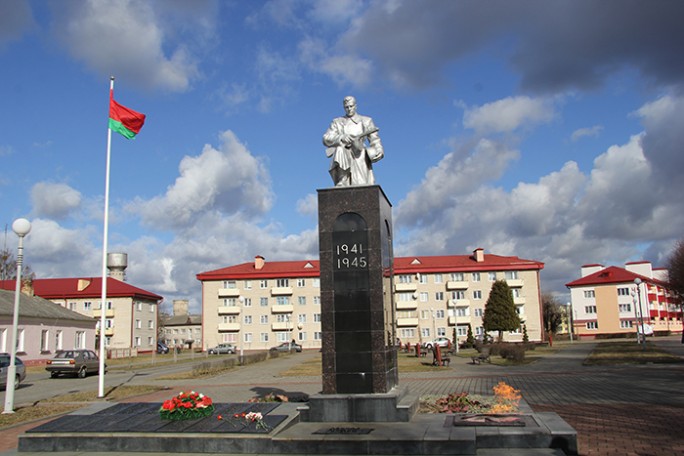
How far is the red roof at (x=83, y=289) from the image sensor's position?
64.6 metres

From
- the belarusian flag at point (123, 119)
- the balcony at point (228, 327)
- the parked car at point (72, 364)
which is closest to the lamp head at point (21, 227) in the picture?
the belarusian flag at point (123, 119)

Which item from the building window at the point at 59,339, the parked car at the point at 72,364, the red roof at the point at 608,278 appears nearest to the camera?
the parked car at the point at 72,364

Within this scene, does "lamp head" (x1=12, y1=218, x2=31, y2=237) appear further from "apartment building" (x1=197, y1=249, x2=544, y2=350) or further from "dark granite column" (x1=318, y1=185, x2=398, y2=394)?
"apartment building" (x1=197, y1=249, x2=544, y2=350)

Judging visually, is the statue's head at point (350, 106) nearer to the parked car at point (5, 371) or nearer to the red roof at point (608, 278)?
the parked car at point (5, 371)

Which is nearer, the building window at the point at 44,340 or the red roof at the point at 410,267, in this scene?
the building window at the point at 44,340

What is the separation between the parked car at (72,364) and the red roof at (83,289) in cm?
3606

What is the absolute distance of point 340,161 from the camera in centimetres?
1114

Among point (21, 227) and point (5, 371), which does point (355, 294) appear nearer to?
point (21, 227)

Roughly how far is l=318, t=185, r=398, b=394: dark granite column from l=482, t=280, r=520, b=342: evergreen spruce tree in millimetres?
41658

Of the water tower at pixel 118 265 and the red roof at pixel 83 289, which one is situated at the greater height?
the water tower at pixel 118 265

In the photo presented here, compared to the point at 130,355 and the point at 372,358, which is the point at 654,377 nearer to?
the point at 372,358

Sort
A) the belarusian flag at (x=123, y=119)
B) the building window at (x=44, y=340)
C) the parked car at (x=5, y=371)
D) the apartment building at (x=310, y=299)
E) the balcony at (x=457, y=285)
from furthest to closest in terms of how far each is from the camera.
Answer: the apartment building at (x=310, y=299) → the balcony at (x=457, y=285) → the building window at (x=44, y=340) → the parked car at (x=5, y=371) → the belarusian flag at (x=123, y=119)

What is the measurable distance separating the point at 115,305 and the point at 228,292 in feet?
40.9

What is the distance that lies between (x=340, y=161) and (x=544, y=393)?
8771 millimetres
